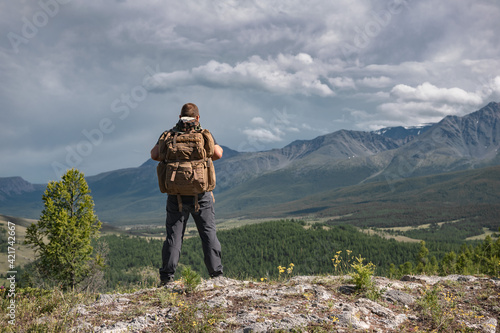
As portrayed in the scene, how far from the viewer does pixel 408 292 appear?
7734 millimetres

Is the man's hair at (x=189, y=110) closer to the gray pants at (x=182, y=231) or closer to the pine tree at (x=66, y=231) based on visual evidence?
the gray pants at (x=182, y=231)

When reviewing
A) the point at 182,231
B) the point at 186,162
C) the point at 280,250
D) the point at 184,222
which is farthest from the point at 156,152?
the point at 280,250

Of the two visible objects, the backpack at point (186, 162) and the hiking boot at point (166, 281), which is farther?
the hiking boot at point (166, 281)

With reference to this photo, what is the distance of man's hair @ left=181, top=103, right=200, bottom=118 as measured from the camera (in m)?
8.28

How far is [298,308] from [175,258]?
129 inches

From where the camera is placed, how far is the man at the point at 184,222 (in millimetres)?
8086

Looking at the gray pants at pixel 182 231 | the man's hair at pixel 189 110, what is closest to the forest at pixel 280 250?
the gray pants at pixel 182 231

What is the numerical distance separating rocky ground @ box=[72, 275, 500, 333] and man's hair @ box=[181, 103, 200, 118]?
4029 mm

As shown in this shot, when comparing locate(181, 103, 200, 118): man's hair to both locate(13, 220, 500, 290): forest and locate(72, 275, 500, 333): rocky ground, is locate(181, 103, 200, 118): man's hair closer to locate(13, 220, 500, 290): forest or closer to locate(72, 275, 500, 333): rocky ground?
locate(72, 275, 500, 333): rocky ground

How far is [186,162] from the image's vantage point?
7.94 meters

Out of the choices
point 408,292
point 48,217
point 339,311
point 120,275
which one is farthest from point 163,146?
point 120,275

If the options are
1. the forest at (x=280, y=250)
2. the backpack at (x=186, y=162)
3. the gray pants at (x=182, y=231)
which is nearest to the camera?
the backpack at (x=186, y=162)

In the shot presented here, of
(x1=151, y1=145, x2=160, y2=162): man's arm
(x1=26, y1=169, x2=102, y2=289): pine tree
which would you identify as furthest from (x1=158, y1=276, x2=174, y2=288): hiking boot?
(x1=26, y1=169, x2=102, y2=289): pine tree

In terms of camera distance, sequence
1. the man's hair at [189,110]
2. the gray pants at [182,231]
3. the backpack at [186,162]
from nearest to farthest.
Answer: the backpack at [186,162] → the gray pants at [182,231] → the man's hair at [189,110]
